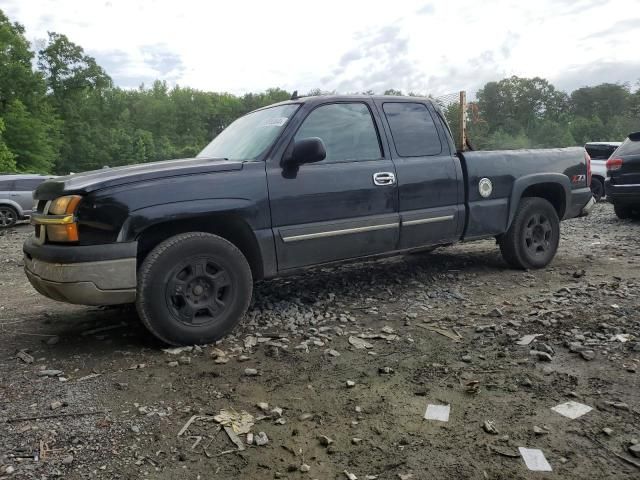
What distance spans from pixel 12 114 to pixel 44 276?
3661cm

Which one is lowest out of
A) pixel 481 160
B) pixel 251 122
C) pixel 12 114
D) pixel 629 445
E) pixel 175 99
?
pixel 629 445

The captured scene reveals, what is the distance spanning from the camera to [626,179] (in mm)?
9781

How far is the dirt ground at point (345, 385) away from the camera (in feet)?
8.09

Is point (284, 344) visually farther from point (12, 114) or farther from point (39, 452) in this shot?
point (12, 114)

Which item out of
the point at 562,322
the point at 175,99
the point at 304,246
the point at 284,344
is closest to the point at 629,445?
the point at 562,322

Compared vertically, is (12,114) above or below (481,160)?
above

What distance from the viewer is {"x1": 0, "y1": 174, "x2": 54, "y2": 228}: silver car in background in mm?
13961

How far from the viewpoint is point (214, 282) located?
3.95m

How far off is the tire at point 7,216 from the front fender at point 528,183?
13367 millimetres

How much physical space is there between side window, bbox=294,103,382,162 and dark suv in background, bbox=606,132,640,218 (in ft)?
23.5

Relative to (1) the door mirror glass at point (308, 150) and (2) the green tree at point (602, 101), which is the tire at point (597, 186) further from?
(2) the green tree at point (602, 101)

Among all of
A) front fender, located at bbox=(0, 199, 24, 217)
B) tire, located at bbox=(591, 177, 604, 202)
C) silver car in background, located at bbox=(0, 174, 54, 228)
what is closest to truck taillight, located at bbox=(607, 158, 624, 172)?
tire, located at bbox=(591, 177, 604, 202)

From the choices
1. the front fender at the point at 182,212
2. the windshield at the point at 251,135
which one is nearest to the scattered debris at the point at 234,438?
the front fender at the point at 182,212

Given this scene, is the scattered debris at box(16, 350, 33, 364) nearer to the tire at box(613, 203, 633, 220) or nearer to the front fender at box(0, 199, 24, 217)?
the tire at box(613, 203, 633, 220)
